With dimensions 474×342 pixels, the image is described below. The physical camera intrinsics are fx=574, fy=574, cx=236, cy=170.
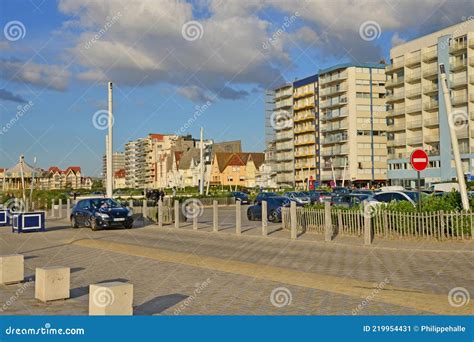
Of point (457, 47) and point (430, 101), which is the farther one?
point (430, 101)

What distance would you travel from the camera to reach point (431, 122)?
76.2m

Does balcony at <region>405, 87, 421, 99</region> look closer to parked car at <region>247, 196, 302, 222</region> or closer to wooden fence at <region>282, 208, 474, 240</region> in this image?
parked car at <region>247, 196, 302, 222</region>

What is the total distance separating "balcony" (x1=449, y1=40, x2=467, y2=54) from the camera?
2751 inches

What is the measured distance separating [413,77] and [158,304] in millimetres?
77347

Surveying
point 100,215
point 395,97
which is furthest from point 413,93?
point 100,215

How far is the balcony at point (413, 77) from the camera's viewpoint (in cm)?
7909

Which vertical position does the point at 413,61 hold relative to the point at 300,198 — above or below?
above

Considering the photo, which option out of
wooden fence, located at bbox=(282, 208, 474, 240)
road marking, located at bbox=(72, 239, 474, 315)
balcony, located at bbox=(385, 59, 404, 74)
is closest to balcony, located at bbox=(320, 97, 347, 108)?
balcony, located at bbox=(385, 59, 404, 74)

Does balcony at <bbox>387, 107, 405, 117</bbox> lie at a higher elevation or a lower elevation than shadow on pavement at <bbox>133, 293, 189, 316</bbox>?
higher

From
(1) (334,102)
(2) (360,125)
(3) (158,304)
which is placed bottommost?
(3) (158,304)

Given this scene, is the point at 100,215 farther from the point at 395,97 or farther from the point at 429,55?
the point at 395,97

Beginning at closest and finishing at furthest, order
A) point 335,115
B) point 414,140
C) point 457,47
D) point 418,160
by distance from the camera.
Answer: point 418,160, point 457,47, point 414,140, point 335,115
